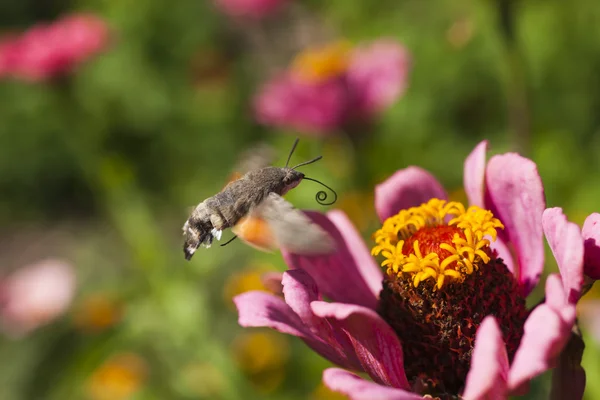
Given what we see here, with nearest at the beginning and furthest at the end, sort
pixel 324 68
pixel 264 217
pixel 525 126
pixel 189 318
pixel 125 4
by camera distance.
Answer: pixel 264 217
pixel 525 126
pixel 189 318
pixel 324 68
pixel 125 4

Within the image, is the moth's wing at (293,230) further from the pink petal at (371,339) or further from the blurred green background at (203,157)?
the blurred green background at (203,157)

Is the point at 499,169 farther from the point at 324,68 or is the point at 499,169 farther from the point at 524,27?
the point at 524,27

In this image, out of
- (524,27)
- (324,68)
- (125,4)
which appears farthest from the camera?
(125,4)

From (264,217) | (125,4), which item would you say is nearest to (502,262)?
(264,217)

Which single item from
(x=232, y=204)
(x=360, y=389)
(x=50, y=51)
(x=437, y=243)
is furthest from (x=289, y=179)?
(x=50, y=51)

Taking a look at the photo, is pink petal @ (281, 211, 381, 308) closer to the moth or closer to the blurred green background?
the moth

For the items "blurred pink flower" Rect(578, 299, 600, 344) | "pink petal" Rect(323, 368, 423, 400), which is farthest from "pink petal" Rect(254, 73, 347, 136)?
"pink petal" Rect(323, 368, 423, 400)
